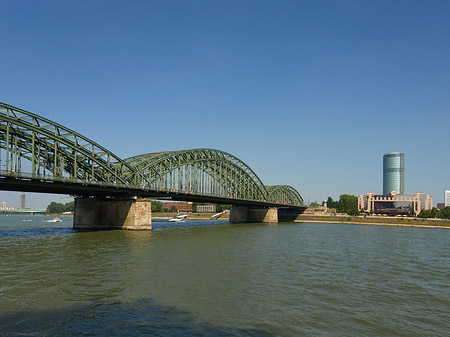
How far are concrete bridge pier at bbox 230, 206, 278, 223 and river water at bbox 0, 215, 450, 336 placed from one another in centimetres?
10334

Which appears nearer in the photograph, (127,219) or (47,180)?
(47,180)

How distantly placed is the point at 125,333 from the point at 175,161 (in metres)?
88.1

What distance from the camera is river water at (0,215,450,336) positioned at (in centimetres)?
1653

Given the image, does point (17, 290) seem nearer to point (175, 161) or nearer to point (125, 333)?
point (125, 333)

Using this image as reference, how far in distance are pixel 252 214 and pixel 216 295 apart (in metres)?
128

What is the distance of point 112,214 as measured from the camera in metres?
77.8

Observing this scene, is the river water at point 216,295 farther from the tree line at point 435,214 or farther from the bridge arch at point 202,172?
the tree line at point 435,214

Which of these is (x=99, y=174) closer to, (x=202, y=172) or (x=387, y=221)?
(x=202, y=172)

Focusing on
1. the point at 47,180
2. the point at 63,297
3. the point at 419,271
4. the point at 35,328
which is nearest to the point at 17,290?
the point at 63,297

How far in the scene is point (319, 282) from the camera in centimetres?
2661

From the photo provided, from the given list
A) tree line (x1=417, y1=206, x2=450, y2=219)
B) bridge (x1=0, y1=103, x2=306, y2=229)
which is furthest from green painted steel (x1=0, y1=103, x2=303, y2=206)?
tree line (x1=417, y1=206, x2=450, y2=219)

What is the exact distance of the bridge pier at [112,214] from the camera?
7562 centimetres

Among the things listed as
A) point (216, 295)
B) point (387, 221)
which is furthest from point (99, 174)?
point (387, 221)

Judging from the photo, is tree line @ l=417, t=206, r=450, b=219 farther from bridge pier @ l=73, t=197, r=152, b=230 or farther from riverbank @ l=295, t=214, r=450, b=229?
bridge pier @ l=73, t=197, r=152, b=230
